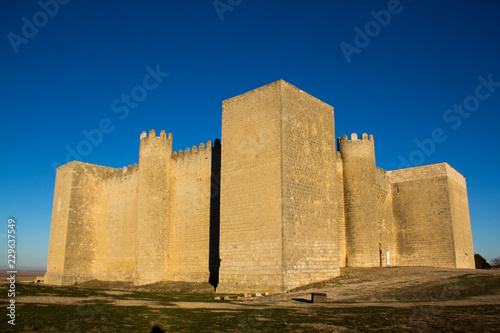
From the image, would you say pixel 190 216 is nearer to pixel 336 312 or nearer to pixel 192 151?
pixel 192 151

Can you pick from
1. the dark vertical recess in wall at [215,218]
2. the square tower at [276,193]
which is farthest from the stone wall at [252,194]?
the dark vertical recess in wall at [215,218]

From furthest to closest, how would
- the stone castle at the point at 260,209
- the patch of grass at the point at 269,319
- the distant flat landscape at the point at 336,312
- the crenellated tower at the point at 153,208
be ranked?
the crenellated tower at the point at 153,208 → the stone castle at the point at 260,209 → the distant flat landscape at the point at 336,312 → the patch of grass at the point at 269,319

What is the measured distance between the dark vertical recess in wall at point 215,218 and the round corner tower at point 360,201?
549cm

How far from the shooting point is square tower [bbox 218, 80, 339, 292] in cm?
1304

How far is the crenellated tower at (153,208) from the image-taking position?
18.5 meters

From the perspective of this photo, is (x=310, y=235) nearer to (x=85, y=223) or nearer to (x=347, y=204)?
(x=347, y=204)

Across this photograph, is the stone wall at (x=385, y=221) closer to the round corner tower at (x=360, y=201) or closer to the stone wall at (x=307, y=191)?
the round corner tower at (x=360, y=201)

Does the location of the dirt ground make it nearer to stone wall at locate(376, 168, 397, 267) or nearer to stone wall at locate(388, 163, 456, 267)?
stone wall at locate(376, 168, 397, 267)

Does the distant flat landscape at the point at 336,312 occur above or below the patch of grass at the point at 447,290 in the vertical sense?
below

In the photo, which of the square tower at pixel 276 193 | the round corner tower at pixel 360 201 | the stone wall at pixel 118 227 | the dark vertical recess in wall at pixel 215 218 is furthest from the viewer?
the stone wall at pixel 118 227

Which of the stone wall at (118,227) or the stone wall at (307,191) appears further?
the stone wall at (118,227)

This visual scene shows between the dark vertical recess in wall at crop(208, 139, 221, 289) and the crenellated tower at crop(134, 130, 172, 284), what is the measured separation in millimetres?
2838

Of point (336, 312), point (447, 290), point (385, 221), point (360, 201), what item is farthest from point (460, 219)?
point (336, 312)

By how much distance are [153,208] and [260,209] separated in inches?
287
